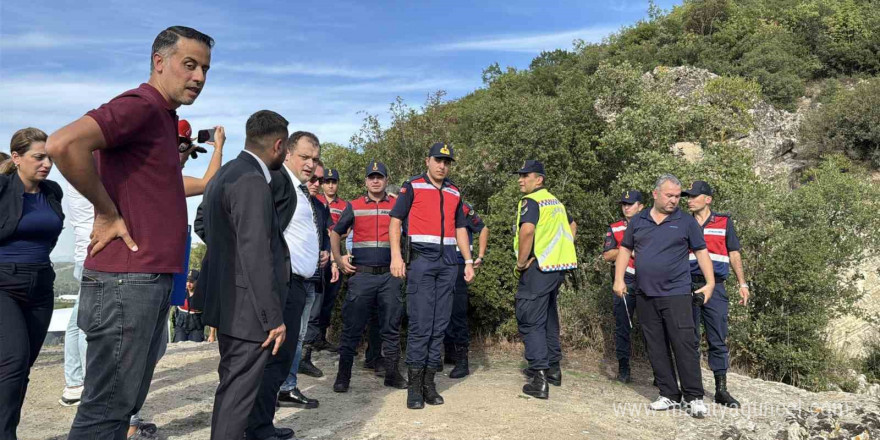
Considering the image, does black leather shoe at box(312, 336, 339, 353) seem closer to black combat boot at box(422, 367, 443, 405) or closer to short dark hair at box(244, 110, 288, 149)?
black combat boot at box(422, 367, 443, 405)

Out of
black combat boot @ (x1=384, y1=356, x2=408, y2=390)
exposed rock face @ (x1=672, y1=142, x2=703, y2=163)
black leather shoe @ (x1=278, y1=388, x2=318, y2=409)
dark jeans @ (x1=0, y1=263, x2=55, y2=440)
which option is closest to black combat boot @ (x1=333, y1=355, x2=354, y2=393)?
black combat boot @ (x1=384, y1=356, x2=408, y2=390)

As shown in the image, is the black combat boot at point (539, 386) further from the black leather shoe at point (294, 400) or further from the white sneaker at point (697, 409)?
the black leather shoe at point (294, 400)

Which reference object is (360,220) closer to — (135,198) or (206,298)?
(206,298)

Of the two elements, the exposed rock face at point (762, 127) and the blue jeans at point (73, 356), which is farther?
the exposed rock face at point (762, 127)

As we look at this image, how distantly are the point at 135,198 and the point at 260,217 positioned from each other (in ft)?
2.08

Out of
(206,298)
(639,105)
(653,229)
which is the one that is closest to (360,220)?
(653,229)

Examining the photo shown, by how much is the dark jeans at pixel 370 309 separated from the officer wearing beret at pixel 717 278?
122 inches

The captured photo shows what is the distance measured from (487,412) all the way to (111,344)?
352 centimetres

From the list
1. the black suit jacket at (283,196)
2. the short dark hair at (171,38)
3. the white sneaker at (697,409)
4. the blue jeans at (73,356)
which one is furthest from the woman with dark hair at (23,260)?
the white sneaker at (697,409)

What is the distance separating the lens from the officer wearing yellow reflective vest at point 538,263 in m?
6.05

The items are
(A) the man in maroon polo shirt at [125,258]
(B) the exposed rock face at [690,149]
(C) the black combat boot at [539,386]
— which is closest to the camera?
(A) the man in maroon polo shirt at [125,258]

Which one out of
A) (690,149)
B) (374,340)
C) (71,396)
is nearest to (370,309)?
(374,340)

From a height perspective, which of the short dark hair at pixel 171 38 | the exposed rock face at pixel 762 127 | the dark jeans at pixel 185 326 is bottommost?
the dark jeans at pixel 185 326

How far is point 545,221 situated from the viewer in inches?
251
